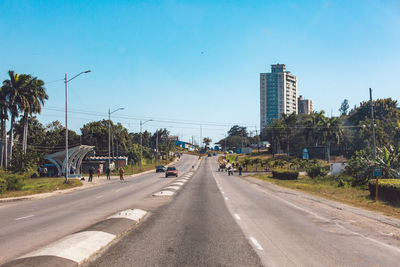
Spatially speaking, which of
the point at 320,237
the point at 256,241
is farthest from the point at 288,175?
the point at 256,241

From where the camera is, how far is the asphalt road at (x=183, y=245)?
8.25 meters

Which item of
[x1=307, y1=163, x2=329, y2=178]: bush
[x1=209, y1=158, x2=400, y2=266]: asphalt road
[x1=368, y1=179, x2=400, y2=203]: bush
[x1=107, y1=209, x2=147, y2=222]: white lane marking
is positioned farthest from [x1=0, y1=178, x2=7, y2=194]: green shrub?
[x1=307, y1=163, x2=329, y2=178]: bush

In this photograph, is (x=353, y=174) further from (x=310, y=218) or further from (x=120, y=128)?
(x=120, y=128)

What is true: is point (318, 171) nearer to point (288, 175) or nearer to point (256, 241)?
point (288, 175)

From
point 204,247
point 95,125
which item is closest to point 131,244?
point 204,247

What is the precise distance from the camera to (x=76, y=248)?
30.0 feet

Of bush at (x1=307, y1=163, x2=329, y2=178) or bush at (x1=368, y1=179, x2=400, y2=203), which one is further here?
bush at (x1=307, y1=163, x2=329, y2=178)

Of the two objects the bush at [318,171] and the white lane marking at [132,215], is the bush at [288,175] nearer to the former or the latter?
the bush at [318,171]

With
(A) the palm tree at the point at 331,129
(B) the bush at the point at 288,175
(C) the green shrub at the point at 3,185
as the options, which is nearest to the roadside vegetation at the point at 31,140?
(C) the green shrub at the point at 3,185

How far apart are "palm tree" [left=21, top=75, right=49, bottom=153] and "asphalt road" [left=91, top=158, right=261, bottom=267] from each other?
5846 cm

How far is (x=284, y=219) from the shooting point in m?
15.5

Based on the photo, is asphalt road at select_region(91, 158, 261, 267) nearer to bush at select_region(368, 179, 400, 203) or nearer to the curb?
the curb

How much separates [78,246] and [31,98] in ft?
210

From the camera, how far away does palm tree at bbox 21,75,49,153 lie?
6581 cm
